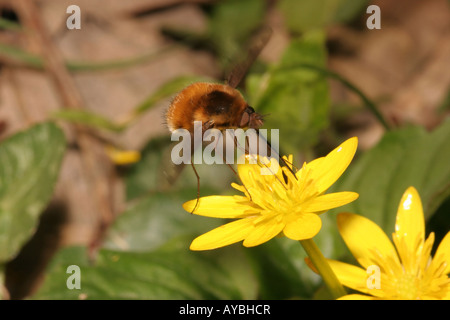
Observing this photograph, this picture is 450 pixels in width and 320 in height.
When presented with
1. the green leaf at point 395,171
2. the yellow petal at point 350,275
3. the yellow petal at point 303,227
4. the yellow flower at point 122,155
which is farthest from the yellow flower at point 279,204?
the yellow flower at point 122,155

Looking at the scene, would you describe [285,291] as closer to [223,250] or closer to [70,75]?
[223,250]

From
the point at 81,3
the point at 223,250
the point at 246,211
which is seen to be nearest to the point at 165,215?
the point at 223,250

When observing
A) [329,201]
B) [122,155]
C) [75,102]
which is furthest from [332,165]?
[75,102]

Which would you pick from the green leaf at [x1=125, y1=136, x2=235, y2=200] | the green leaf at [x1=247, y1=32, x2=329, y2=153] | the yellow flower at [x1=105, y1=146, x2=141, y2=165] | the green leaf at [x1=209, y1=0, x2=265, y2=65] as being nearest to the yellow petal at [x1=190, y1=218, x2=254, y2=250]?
the green leaf at [x1=247, y1=32, x2=329, y2=153]

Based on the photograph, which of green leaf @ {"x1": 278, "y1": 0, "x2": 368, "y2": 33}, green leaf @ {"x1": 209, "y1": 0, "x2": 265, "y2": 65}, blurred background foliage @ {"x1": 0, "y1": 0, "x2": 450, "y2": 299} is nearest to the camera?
blurred background foliage @ {"x1": 0, "y1": 0, "x2": 450, "y2": 299}

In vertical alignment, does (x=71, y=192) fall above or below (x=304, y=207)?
above

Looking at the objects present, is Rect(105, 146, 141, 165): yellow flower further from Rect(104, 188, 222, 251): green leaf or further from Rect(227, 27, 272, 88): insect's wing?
Rect(227, 27, 272, 88): insect's wing
